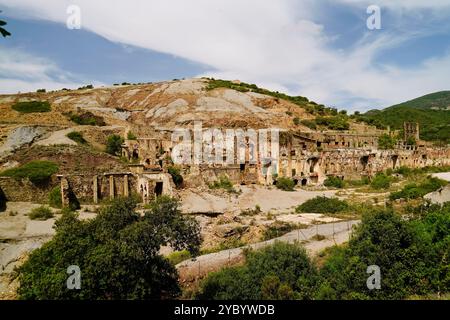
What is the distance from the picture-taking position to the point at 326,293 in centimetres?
1160

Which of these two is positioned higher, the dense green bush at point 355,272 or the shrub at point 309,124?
the shrub at point 309,124

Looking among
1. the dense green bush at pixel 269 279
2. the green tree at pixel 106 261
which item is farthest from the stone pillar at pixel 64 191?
the dense green bush at pixel 269 279

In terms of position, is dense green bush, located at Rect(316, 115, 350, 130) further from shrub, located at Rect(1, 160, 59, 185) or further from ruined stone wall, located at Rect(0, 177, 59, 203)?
ruined stone wall, located at Rect(0, 177, 59, 203)

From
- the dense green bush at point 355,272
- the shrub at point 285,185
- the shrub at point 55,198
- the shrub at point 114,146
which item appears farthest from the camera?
the shrub at point 285,185

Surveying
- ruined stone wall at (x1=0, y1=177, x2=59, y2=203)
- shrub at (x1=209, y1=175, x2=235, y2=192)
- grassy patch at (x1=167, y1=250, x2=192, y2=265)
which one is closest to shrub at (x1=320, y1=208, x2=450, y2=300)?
grassy patch at (x1=167, y1=250, x2=192, y2=265)

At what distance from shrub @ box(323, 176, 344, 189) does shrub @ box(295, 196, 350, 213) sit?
45.4ft

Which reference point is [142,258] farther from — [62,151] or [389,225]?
[62,151]

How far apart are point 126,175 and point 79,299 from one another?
18136mm

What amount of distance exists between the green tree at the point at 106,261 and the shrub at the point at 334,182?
31.3 metres

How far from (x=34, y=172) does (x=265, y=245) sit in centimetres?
1635

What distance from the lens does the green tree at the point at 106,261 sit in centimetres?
1066

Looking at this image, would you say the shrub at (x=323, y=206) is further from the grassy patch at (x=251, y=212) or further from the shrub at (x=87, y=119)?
the shrub at (x=87, y=119)

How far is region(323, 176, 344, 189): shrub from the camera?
4228 centimetres
